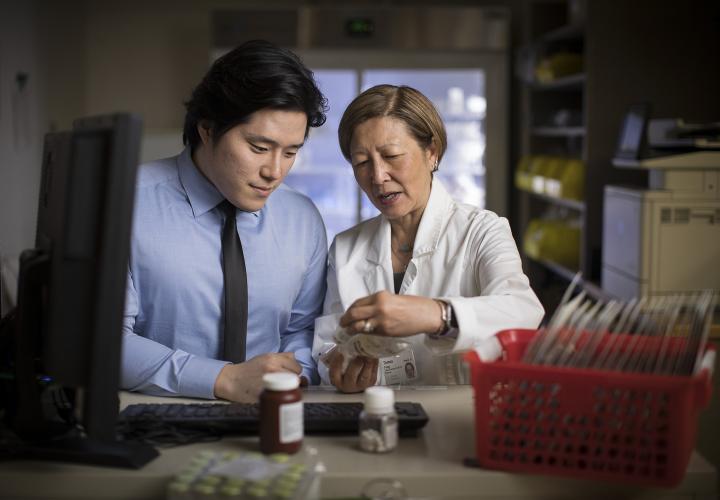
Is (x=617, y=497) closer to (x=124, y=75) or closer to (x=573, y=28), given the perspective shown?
(x=573, y=28)

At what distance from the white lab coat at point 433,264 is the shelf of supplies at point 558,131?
275 cm

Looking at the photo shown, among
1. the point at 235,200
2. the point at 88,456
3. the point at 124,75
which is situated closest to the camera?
the point at 88,456

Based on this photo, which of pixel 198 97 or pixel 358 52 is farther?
pixel 358 52

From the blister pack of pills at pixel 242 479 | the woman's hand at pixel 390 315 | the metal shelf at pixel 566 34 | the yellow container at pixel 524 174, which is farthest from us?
the yellow container at pixel 524 174

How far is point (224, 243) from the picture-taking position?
1928 mm

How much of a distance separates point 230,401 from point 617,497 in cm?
77

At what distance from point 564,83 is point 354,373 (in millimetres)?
3677

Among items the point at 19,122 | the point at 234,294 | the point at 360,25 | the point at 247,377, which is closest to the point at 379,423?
the point at 247,377

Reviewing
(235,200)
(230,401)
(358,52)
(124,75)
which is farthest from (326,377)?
(124,75)

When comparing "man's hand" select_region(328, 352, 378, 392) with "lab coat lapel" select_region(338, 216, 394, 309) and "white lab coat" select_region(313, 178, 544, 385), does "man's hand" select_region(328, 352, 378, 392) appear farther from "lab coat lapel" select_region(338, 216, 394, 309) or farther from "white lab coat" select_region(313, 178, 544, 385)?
"lab coat lapel" select_region(338, 216, 394, 309)

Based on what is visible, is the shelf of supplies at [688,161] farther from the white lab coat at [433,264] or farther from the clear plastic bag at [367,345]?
the clear plastic bag at [367,345]

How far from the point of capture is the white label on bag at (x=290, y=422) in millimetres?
1324

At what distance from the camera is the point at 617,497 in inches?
50.2

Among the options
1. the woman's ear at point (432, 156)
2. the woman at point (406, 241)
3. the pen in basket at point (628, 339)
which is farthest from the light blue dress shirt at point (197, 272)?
the pen in basket at point (628, 339)
